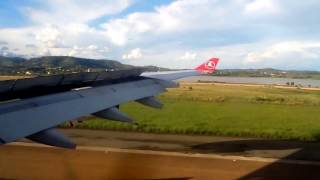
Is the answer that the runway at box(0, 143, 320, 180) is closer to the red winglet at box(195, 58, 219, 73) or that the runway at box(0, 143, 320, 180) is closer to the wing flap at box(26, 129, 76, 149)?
the red winglet at box(195, 58, 219, 73)

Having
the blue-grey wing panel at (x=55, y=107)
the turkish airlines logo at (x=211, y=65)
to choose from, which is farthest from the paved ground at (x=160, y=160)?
the blue-grey wing panel at (x=55, y=107)

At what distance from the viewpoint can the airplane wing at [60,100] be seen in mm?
5035

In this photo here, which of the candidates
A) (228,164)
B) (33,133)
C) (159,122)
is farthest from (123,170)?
(159,122)

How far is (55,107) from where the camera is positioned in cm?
592

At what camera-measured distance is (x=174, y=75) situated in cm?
1180

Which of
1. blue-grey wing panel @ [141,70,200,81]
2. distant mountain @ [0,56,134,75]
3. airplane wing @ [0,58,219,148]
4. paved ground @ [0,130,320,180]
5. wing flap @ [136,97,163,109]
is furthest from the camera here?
distant mountain @ [0,56,134,75]

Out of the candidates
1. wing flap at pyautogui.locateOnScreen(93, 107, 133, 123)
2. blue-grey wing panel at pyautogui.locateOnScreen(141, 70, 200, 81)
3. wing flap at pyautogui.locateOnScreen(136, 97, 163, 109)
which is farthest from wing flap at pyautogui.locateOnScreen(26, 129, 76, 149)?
blue-grey wing panel at pyautogui.locateOnScreen(141, 70, 200, 81)

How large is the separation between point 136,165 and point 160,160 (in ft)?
4.25

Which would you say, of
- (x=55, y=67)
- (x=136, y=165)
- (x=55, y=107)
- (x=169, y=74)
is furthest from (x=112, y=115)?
(x=55, y=67)

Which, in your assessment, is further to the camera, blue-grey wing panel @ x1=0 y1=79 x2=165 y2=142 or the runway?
the runway

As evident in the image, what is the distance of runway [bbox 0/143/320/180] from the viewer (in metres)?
13.9

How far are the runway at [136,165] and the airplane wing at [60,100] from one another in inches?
220

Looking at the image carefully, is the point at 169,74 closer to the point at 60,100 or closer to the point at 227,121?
the point at 60,100

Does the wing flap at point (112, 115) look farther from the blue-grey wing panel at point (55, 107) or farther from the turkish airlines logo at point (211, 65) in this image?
the turkish airlines logo at point (211, 65)
